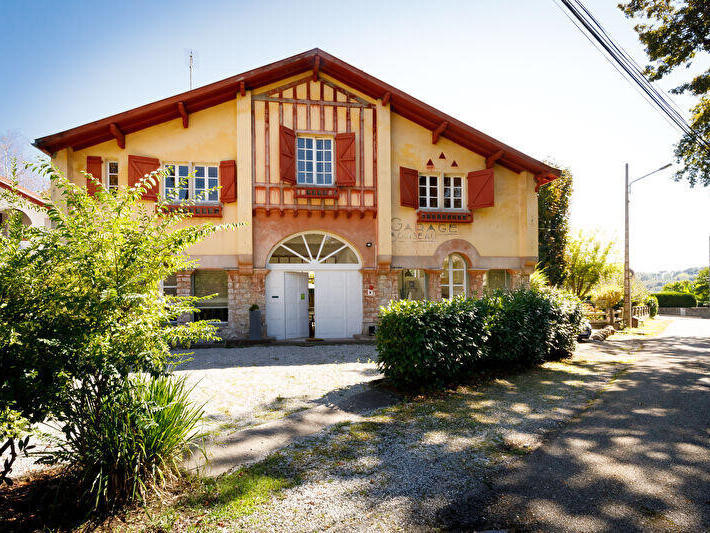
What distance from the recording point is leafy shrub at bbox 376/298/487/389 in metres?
6.03

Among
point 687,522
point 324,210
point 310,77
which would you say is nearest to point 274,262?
point 324,210

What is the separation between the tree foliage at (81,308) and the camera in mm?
2807

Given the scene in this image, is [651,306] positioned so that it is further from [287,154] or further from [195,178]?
[195,178]

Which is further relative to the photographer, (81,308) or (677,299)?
(677,299)

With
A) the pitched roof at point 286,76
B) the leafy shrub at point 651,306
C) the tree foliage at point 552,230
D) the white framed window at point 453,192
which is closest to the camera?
the pitched roof at point 286,76

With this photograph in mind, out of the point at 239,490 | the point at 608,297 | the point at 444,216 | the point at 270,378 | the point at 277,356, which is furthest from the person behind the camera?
the point at 608,297

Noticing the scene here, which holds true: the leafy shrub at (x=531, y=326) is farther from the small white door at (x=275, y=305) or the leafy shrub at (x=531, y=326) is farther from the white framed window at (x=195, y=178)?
the white framed window at (x=195, y=178)

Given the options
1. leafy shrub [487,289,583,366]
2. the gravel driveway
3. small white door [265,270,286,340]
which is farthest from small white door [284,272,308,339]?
leafy shrub [487,289,583,366]

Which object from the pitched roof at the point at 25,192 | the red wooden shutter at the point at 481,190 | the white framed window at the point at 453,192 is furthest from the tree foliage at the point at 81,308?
the red wooden shutter at the point at 481,190

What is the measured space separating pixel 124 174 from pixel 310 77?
659 cm

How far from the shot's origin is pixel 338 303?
13.0 m

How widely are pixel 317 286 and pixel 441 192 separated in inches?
221

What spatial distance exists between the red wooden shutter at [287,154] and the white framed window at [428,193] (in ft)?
15.1

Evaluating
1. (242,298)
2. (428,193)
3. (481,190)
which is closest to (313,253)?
(242,298)
